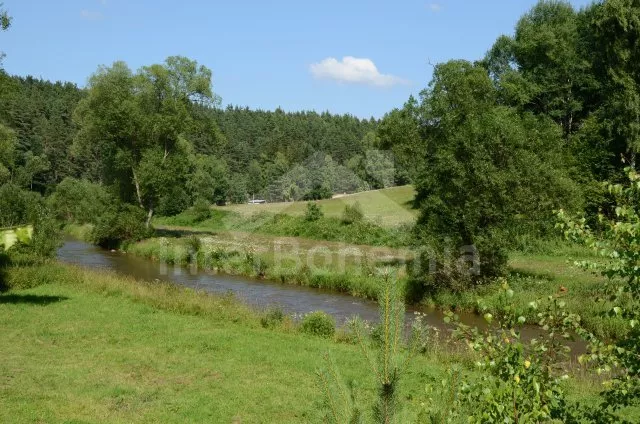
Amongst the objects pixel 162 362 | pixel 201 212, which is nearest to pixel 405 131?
pixel 162 362

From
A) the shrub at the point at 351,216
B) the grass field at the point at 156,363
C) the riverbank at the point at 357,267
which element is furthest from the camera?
the shrub at the point at 351,216

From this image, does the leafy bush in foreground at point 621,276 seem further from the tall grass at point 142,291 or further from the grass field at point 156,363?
the tall grass at point 142,291

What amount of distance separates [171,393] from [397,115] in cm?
3098

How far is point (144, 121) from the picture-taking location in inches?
1774

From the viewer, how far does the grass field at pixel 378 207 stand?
2022 inches

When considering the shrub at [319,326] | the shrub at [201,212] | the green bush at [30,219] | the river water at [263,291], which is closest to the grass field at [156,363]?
the shrub at [319,326]

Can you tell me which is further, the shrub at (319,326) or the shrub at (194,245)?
the shrub at (194,245)

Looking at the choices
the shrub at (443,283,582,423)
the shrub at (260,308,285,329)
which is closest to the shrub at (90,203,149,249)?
the shrub at (260,308,285,329)

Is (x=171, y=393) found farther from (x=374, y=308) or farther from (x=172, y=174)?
(x=172, y=174)

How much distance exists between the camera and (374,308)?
77.9 ft

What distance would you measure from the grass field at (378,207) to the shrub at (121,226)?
17305 mm

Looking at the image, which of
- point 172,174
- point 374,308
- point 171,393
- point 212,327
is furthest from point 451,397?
point 172,174

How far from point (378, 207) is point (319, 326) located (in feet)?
135

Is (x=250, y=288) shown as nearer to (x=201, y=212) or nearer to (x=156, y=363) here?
(x=156, y=363)
